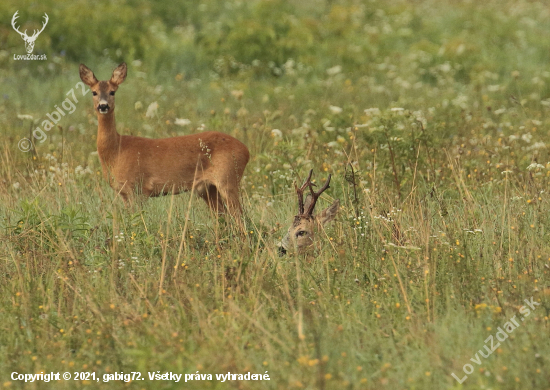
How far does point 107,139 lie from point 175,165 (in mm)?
668

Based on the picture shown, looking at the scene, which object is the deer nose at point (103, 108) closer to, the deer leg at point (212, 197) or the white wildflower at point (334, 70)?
the deer leg at point (212, 197)

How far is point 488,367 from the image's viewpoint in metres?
3.54

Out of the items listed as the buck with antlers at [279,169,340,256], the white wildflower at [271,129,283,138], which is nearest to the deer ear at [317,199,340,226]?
the buck with antlers at [279,169,340,256]

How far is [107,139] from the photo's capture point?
653 centimetres

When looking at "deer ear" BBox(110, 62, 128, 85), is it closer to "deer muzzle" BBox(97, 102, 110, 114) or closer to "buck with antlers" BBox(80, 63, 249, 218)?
"buck with antlers" BBox(80, 63, 249, 218)

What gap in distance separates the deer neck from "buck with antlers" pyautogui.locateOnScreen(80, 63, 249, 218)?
0.15 feet

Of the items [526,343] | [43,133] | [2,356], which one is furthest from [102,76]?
[526,343]

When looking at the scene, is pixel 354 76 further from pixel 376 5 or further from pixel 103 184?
pixel 103 184

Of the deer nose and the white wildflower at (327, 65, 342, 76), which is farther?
the white wildflower at (327, 65, 342, 76)

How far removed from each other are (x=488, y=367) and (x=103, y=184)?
4226mm

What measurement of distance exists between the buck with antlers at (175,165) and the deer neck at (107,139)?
45 millimetres

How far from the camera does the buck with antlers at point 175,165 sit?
247 inches

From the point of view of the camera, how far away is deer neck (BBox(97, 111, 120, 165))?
6512 mm

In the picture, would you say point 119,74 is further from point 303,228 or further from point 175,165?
point 303,228
